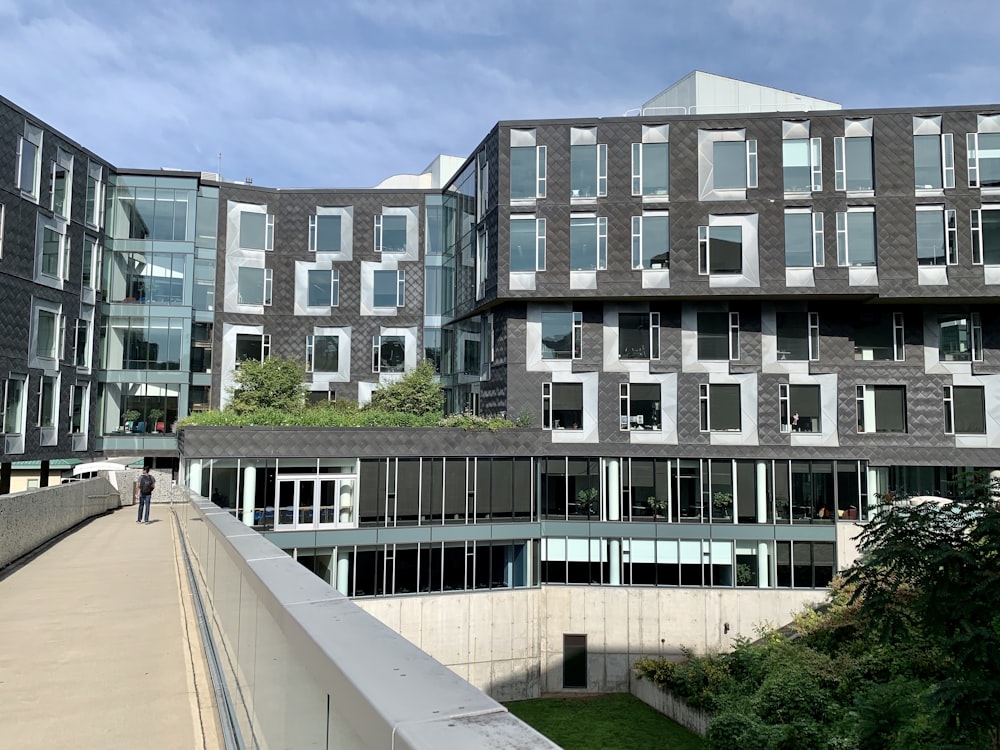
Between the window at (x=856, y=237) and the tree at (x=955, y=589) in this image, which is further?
the window at (x=856, y=237)

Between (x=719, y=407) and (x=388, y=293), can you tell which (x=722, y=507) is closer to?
(x=719, y=407)

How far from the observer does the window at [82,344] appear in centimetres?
4581

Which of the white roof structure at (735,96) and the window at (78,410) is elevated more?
the white roof structure at (735,96)

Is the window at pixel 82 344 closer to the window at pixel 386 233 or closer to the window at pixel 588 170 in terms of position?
the window at pixel 386 233

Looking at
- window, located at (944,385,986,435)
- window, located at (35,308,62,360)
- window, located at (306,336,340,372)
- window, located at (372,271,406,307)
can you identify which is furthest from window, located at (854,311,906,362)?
window, located at (35,308,62,360)

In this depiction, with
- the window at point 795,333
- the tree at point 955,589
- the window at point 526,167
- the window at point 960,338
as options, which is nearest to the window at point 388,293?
the window at point 526,167

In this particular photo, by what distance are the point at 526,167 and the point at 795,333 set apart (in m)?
15.9

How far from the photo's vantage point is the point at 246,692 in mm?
5066

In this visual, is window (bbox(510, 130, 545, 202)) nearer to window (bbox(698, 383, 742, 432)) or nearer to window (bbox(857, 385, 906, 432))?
window (bbox(698, 383, 742, 432))

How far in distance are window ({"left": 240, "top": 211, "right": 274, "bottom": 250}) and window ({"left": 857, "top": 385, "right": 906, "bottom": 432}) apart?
36.9 m

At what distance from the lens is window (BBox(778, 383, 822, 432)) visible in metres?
36.5

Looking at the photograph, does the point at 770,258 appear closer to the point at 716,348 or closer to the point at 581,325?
the point at 716,348

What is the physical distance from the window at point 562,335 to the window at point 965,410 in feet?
59.7

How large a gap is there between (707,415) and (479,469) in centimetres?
1166
